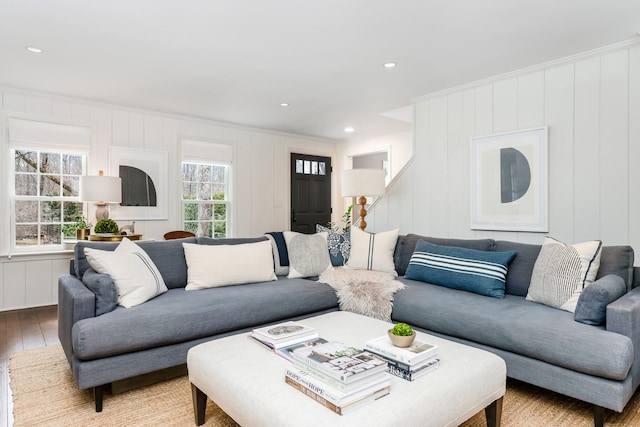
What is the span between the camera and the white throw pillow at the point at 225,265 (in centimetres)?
285

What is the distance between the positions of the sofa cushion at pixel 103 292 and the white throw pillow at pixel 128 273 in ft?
0.26

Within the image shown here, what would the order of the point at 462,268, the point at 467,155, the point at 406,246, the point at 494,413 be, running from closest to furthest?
the point at 494,413 < the point at 462,268 < the point at 406,246 < the point at 467,155

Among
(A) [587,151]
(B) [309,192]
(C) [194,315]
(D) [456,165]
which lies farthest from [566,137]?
(B) [309,192]

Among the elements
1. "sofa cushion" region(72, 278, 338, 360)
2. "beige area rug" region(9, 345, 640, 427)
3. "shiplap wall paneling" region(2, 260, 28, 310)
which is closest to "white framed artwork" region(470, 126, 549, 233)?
"beige area rug" region(9, 345, 640, 427)

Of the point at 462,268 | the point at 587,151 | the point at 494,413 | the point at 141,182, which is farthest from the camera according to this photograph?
the point at 141,182

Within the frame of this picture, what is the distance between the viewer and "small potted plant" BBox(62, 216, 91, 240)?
4.22 m

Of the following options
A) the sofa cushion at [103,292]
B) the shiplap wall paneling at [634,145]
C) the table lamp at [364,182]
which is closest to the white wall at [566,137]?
the shiplap wall paneling at [634,145]

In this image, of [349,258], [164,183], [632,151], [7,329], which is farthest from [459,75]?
[7,329]

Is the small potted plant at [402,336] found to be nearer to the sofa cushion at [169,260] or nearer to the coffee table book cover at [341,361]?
the coffee table book cover at [341,361]

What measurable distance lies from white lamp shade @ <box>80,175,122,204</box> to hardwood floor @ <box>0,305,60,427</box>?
4.13 feet

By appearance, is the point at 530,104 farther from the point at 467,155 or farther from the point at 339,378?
the point at 339,378

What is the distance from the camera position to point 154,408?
2027 millimetres

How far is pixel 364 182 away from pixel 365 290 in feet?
5.21

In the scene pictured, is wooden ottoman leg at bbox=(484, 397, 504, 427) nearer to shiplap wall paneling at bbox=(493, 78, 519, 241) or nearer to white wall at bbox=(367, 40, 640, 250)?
white wall at bbox=(367, 40, 640, 250)
